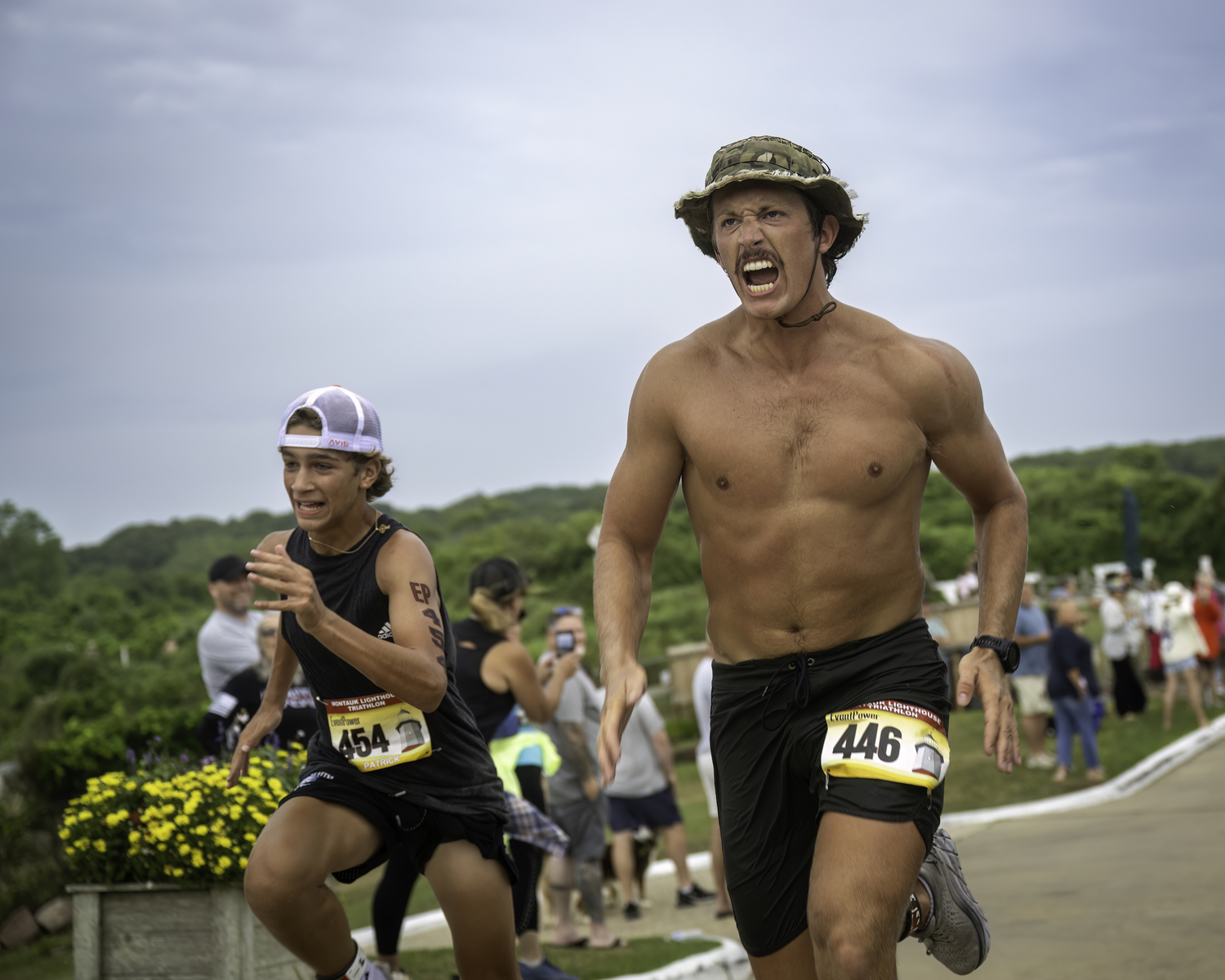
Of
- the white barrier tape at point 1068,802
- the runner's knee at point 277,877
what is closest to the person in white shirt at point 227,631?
the white barrier tape at point 1068,802

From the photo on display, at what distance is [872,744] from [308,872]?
1.72 m

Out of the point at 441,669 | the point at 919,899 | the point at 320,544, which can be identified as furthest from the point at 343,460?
the point at 919,899

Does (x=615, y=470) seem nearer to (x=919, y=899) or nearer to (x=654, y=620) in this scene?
(x=919, y=899)

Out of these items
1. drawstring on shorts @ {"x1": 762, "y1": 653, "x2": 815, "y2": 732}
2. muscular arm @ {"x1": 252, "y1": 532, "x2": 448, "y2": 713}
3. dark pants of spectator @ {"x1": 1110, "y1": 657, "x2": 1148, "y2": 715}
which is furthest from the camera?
dark pants of spectator @ {"x1": 1110, "y1": 657, "x2": 1148, "y2": 715}

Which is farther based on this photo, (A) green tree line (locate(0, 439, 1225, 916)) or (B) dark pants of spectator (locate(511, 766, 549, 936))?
(A) green tree line (locate(0, 439, 1225, 916))

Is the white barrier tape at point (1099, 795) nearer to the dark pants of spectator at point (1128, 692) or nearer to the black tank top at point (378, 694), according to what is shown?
the dark pants of spectator at point (1128, 692)

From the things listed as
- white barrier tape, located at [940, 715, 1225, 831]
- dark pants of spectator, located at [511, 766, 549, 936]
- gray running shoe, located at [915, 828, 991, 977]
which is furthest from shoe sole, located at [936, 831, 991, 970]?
white barrier tape, located at [940, 715, 1225, 831]

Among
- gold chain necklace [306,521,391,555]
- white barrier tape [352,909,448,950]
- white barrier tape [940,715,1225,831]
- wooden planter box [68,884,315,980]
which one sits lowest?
white barrier tape [352,909,448,950]

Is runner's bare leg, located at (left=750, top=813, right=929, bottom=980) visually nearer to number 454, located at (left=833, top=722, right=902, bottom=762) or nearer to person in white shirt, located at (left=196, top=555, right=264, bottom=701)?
number 454, located at (left=833, top=722, right=902, bottom=762)

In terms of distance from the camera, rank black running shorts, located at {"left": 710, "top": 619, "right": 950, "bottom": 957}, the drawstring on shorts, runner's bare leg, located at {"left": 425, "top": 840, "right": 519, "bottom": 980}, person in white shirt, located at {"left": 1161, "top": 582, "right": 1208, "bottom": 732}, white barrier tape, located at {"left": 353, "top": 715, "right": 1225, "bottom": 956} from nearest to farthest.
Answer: black running shorts, located at {"left": 710, "top": 619, "right": 950, "bottom": 957} < the drawstring on shorts < runner's bare leg, located at {"left": 425, "top": 840, "right": 519, "bottom": 980} < white barrier tape, located at {"left": 353, "top": 715, "right": 1225, "bottom": 956} < person in white shirt, located at {"left": 1161, "top": 582, "right": 1208, "bottom": 732}

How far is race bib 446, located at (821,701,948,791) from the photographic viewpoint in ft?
10.9

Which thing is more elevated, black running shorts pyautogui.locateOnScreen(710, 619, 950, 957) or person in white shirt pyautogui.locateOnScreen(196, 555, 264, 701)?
person in white shirt pyautogui.locateOnScreen(196, 555, 264, 701)

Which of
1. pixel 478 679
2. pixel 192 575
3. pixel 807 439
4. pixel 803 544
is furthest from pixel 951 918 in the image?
pixel 192 575

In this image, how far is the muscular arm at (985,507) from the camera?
11.1 ft
